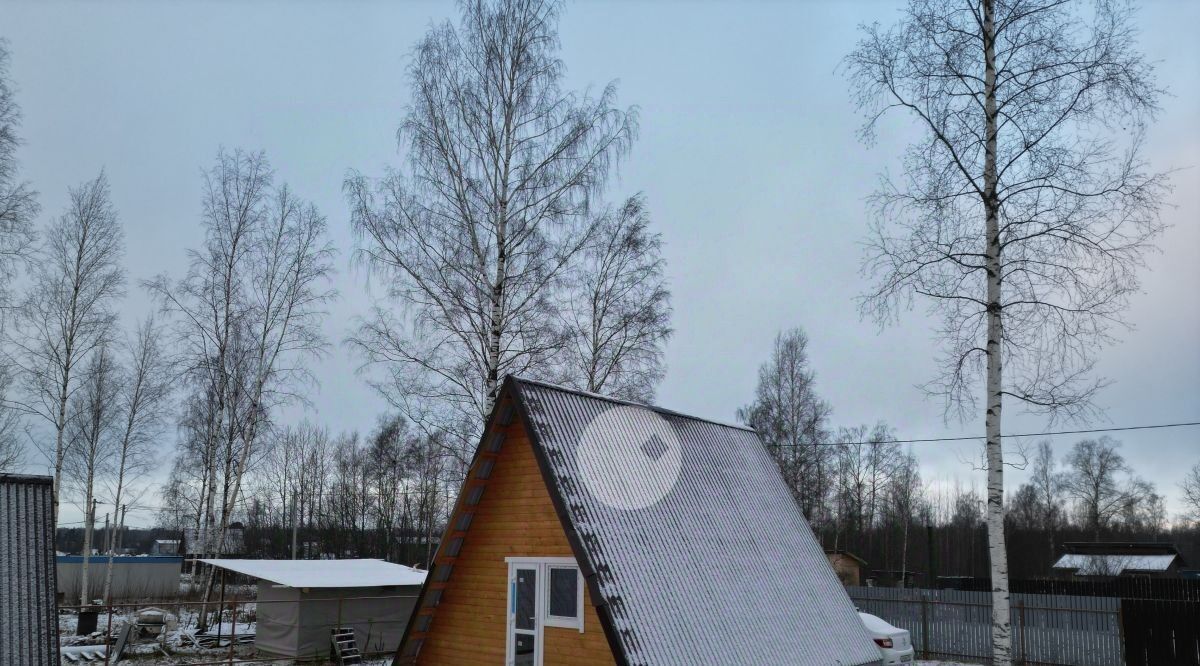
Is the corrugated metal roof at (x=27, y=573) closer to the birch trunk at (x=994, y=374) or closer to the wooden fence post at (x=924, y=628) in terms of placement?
the birch trunk at (x=994, y=374)

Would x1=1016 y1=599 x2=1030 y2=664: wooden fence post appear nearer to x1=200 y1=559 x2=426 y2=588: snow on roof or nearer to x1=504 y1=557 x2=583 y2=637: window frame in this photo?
x1=504 y1=557 x2=583 y2=637: window frame

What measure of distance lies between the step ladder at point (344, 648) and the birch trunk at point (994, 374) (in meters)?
12.6

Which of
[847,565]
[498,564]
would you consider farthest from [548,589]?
[847,565]

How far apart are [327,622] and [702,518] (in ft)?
38.0

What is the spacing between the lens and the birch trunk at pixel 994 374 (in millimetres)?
10891

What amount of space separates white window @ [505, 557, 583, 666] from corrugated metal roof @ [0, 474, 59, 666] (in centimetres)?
475

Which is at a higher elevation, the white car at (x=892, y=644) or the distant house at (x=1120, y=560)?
the white car at (x=892, y=644)

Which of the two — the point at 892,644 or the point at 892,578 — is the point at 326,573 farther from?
the point at 892,578

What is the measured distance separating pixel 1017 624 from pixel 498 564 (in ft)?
49.9

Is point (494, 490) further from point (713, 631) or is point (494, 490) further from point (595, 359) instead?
point (595, 359)

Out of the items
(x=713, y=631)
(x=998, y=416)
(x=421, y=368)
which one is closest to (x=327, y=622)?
(x=421, y=368)

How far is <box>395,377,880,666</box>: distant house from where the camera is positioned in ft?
30.0

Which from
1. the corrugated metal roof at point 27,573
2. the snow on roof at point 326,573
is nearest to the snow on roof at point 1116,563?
the snow on roof at point 326,573

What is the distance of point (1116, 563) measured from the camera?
4222cm
